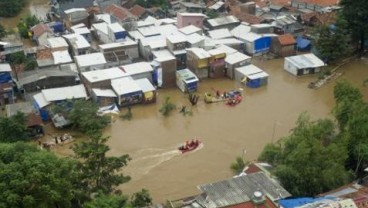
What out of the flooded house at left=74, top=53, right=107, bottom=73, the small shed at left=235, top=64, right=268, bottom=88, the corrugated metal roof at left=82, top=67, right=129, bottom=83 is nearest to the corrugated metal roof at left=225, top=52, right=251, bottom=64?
the small shed at left=235, top=64, right=268, bottom=88

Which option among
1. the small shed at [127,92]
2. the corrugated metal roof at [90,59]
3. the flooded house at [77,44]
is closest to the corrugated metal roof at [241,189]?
the small shed at [127,92]

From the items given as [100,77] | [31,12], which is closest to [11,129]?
[100,77]

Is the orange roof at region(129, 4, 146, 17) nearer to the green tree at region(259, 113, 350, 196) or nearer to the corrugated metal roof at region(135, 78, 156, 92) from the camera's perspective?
the corrugated metal roof at region(135, 78, 156, 92)

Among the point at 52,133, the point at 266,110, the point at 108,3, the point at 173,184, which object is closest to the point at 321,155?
the point at 173,184

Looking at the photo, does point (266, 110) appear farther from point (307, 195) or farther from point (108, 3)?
point (108, 3)

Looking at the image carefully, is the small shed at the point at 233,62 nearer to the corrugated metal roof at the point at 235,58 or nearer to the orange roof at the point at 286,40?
the corrugated metal roof at the point at 235,58
